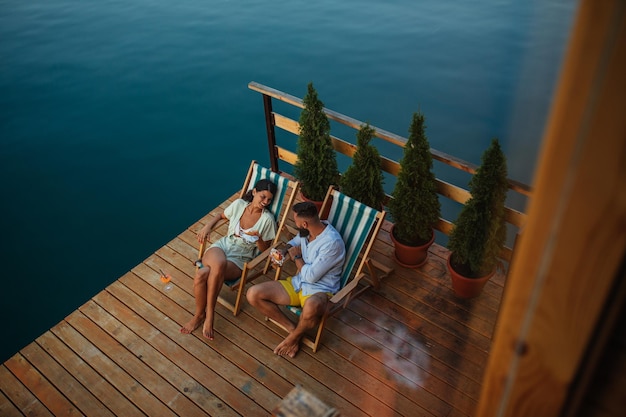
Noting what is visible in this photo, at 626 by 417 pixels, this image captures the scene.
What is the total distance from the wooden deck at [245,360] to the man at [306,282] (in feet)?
0.66

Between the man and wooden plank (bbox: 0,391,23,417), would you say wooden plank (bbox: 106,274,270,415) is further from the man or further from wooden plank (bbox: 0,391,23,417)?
wooden plank (bbox: 0,391,23,417)

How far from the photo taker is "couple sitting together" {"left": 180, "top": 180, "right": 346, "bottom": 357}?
3.47m

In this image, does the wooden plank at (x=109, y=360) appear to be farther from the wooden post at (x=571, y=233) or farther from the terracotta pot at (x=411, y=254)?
the wooden post at (x=571, y=233)

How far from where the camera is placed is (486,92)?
8898 mm

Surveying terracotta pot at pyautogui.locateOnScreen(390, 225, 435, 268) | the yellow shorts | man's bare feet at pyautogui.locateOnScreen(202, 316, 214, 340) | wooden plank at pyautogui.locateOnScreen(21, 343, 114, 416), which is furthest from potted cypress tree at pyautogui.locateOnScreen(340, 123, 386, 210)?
wooden plank at pyautogui.locateOnScreen(21, 343, 114, 416)

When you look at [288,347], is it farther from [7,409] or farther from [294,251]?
[7,409]

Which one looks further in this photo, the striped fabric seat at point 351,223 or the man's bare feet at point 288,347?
the striped fabric seat at point 351,223

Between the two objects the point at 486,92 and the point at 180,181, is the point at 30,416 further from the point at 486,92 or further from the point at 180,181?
the point at 486,92

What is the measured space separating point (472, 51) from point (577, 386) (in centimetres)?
1051

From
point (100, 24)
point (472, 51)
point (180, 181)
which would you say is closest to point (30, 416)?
point (180, 181)

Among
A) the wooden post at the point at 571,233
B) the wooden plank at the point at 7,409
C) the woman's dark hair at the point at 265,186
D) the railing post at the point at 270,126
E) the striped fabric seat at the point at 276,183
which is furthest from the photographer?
the railing post at the point at 270,126

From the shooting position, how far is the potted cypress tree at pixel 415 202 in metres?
3.66

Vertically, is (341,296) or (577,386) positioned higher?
(577,386)

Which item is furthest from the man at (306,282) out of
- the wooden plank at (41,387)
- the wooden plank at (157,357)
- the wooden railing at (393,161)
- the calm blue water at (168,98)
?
the calm blue water at (168,98)
